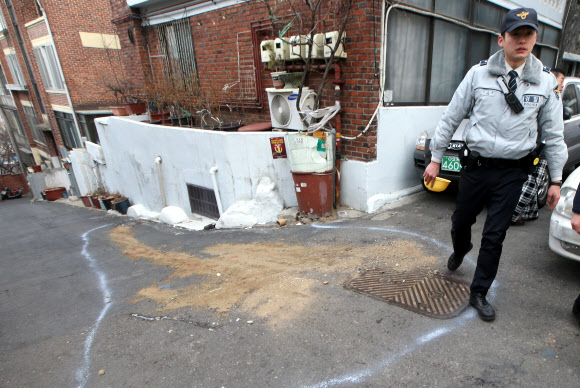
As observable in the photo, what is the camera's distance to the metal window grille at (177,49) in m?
8.55

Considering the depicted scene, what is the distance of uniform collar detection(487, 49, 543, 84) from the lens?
235 cm

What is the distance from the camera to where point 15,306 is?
3664mm

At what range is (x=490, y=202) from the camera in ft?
8.40

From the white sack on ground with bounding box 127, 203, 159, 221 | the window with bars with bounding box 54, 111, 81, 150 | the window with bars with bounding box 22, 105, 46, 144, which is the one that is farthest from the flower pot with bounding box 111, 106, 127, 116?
the window with bars with bounding box 22, 105, 46, 144

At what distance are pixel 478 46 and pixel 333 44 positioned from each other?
4300 millimetres

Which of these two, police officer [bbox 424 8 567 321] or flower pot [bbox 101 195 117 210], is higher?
police officer [bbox 424 8 567 321]

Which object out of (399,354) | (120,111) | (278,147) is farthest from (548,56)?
(120,111)

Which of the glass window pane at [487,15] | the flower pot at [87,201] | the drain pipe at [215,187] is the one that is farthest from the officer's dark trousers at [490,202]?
the flower pot at [87,201]

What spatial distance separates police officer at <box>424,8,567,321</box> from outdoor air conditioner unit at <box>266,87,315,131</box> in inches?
128

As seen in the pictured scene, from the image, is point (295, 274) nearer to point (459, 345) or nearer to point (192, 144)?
point (459, 345)

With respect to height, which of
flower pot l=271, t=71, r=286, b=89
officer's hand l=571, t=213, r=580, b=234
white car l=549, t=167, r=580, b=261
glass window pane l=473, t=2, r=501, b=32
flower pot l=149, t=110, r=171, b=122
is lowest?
white car l=549, t=167, r=580, b=261

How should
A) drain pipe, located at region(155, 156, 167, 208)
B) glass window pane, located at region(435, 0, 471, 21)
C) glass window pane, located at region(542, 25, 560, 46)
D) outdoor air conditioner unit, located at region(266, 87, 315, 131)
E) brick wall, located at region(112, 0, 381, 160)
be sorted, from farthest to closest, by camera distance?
glass window pane, located at region(542, 25, 560, 46) < drain pipe, located at region(155, 156, 167, 208) < glass window pane, located at region(435, 0, 471, 21) < outdoor air conditioner unit, located at region(266, 87, 315, 131) < brick wall, located at region(112, 0, 381, 160)

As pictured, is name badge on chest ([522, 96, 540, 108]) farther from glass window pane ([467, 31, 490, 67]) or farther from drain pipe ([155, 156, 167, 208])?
drain pipe ([155, 156, 167, 208])

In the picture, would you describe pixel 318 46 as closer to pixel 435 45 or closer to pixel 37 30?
pixel 435 45
